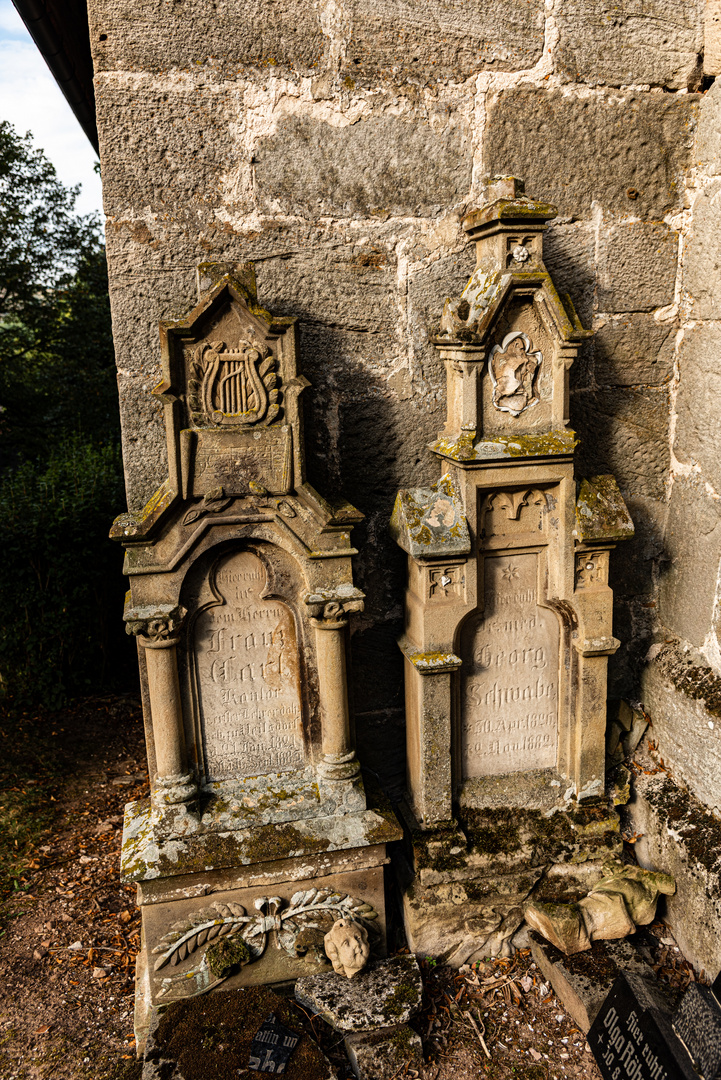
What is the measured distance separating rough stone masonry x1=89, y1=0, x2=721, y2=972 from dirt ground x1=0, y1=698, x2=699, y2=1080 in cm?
111

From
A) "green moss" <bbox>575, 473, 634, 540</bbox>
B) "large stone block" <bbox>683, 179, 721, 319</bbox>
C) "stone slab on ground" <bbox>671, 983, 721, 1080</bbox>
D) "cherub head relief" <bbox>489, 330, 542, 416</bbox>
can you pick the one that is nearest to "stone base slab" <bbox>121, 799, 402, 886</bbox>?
"stone slab on ground" <bbox>671, 983, 721, 1080</bbox>

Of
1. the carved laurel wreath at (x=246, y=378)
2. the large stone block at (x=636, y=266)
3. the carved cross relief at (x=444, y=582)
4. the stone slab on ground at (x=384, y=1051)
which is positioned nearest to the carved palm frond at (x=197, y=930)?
the stone slab on ground at (x=384, y=1051)

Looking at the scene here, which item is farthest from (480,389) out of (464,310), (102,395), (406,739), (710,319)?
(102,395)

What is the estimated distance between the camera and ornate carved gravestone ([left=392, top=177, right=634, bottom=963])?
3.36 meters

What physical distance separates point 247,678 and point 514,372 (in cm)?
174

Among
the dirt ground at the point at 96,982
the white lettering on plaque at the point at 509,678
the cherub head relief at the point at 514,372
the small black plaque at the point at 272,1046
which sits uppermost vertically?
the cherub head relief at the point at 514,372

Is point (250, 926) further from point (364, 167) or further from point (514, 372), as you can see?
point (364, 167)

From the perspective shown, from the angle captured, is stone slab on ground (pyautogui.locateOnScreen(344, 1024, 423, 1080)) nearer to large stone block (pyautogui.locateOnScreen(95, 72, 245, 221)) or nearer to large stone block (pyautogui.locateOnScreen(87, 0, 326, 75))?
large stone block (pyautogui.locateOnScreen(95, 72, 245, 221))

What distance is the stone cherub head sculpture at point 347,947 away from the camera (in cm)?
328

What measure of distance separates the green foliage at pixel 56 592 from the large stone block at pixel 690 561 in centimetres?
472

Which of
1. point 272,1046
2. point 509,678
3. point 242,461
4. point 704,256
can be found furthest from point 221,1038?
point 704,256

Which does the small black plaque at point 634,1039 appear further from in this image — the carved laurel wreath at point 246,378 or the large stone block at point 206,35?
the large stone block at point 206,35

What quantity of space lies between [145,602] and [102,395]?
8374 millimetres

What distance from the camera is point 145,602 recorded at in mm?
3254
